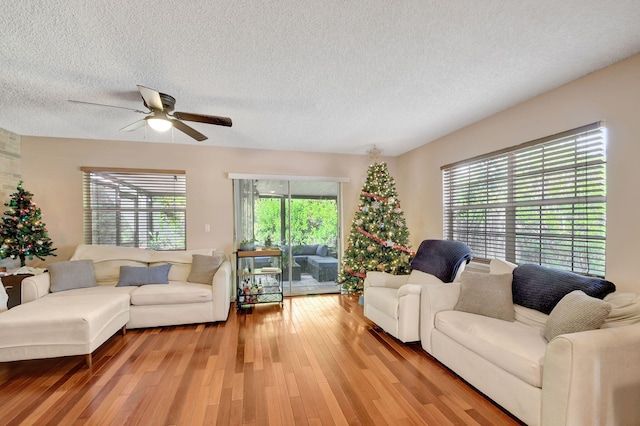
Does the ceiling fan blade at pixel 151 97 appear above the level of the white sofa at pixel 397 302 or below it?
above

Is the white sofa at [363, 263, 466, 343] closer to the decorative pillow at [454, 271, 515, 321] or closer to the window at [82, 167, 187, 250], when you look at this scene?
the decorative pillow at [454, 271, 515, 321]

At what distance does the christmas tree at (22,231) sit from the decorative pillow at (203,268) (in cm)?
185

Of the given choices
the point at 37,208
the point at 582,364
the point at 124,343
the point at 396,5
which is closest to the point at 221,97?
the point at 396,5

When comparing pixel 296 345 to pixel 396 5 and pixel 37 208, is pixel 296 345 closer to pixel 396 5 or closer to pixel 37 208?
pixel 396 5

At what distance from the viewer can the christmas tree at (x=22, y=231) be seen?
352 cm

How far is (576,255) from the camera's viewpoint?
253cm

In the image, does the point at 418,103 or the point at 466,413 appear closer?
the point at 466,413

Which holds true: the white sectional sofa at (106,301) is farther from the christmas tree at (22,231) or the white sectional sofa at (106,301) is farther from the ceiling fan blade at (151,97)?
the ceiling fan blade at (151,97)

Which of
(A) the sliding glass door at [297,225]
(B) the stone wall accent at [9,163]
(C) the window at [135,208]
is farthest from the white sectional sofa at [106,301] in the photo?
(B) the stone wall accent at [9,163]

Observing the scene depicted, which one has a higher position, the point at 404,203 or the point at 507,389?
the point at 404,203

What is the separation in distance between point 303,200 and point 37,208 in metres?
3.67

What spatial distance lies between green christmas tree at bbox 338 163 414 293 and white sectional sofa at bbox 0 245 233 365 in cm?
197

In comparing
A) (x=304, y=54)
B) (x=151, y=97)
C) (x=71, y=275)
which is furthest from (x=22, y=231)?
(x=304, y=54)

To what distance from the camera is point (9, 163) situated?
3.84 metres
